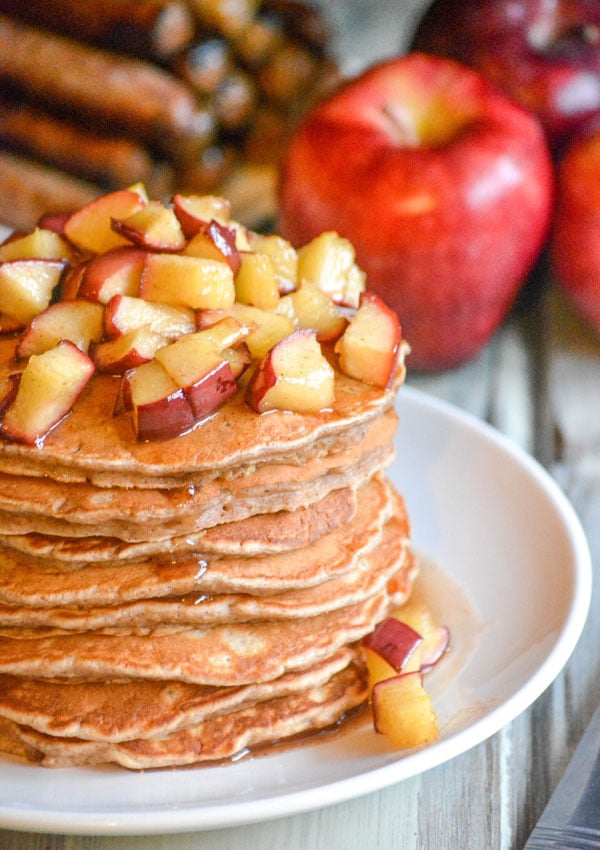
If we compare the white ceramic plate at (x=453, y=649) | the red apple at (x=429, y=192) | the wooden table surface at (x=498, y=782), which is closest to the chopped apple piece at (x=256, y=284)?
the white ceramic plate at (x=453, y=649)

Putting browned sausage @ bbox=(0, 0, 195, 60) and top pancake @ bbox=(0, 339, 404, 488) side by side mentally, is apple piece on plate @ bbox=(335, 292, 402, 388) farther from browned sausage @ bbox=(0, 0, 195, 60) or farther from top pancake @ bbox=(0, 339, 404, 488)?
browned sausage @ bbox=(0, 0, 195, 60)

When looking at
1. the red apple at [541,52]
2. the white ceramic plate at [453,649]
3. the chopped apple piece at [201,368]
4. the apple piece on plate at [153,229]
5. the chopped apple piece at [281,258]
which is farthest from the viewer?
the red apple at [541,52]

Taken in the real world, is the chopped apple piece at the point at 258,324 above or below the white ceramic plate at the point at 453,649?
above

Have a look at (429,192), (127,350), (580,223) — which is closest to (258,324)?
(127,350)

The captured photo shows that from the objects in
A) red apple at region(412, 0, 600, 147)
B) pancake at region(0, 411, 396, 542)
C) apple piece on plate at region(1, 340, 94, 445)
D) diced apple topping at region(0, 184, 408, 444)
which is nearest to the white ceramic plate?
diced apple topping at region(0, 184, 408, 444)

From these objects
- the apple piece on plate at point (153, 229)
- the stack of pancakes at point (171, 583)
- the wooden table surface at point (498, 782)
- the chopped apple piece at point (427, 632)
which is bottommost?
the wooden table surface at point (498, 782)

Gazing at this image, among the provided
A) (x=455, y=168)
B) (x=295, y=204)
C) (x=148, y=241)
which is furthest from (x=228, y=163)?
(x=148, y=241)

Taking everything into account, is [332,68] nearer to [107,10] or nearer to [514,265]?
[107,10]

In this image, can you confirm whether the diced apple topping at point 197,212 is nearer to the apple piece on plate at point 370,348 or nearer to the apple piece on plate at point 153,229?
the apple piece on plate at point 153,229
